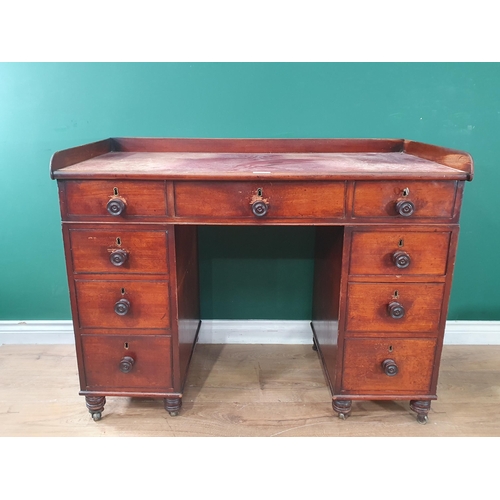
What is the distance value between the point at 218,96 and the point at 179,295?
89 centimetres

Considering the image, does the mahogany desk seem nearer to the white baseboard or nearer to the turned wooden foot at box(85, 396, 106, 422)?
the turned wooden foot at box(85, 396, 106, 422)

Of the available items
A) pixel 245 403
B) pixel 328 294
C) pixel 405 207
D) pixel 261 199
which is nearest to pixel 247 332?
pixel 245 403

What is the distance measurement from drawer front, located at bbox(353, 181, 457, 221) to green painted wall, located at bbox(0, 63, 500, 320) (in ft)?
2.07

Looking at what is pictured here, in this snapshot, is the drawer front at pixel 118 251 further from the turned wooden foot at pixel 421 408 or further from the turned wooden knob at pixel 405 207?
the turned wooden foot at pixel 421 408

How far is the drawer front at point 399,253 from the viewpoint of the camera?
1379 mm

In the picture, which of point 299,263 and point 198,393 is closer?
point 198,393

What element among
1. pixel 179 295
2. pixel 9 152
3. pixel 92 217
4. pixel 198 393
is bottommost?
pixel 198 393

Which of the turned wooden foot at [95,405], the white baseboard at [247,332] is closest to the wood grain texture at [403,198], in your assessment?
the white baseboard at [247,332]

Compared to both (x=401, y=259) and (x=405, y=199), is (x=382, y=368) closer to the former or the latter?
(x=401, y=259)

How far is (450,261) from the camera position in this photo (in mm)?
1396

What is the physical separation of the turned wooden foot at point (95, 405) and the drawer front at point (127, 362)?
5 cm

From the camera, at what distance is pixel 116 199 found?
4.36 ft

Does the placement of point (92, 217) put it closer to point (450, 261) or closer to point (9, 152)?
point (9, 152)
